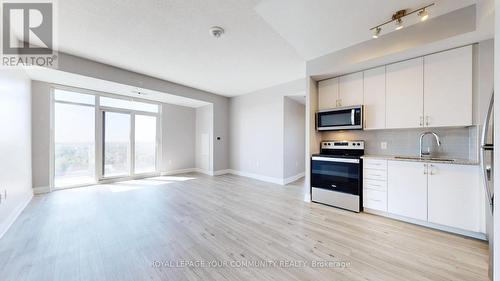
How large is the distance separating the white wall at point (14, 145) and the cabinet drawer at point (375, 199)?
4.92 m

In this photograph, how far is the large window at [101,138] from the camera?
13.9 ft

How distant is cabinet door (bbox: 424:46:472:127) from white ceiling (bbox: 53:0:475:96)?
0.64 meters

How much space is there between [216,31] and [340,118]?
244cm

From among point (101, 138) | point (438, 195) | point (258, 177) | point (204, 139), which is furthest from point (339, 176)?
point (101, 138)

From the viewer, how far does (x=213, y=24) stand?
7.70ft

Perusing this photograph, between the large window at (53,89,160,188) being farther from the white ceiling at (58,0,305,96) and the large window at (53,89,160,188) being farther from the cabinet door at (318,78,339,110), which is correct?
the cabinet door at (318,78,339,110)

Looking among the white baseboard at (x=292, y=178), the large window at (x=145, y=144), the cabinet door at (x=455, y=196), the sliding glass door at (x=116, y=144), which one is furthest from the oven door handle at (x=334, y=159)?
the sliding glass door at (x=116, y=144)

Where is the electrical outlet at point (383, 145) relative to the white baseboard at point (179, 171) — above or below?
above

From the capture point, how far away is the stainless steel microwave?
2947mm

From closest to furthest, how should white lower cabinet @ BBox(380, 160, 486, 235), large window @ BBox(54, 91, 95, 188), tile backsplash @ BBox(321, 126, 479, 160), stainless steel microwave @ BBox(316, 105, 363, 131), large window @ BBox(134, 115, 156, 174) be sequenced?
white lower cabinet @ BBox(380, 160, 486, 235), tile backsplash @ BBox(321, 126, 479, 160), stainless steel microwave @ BBox(316, 105, 363, 131), large window @ BBox(54, 91, 95, 188), large window @ BBox(134, 115, 156, 174)

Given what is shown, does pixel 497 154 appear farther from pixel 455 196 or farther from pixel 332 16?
pixel 332 16

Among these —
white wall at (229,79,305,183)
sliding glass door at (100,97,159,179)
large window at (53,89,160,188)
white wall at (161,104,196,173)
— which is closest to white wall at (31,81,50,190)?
large window at (53,89,160,188)

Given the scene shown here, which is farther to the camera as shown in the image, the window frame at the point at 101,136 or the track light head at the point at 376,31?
the window frame at the point at 101,136

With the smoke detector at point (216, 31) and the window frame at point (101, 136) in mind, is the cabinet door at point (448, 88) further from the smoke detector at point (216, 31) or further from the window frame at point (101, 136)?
the window frame at point (101, 136)
